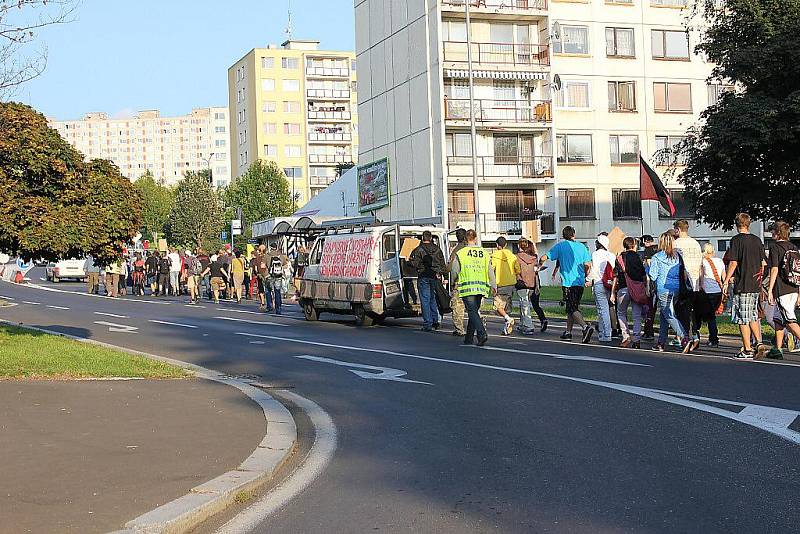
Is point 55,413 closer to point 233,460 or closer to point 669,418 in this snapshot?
point 233,460

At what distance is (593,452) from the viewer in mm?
8039

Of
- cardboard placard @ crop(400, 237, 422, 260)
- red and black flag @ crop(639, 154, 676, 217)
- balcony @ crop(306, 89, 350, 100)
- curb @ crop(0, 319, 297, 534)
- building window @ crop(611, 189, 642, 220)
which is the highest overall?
balcony @ crop(306, 89, 350, 100)

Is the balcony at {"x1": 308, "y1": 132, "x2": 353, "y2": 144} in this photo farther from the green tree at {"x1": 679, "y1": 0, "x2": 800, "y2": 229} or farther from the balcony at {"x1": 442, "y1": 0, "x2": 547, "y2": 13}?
the green tree at {"x1": 679, "y1": 0, "x2": 800, "y2": 229}

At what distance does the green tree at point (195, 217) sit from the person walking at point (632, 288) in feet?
269

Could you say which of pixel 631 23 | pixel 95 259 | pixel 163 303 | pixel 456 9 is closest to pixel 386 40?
pixel 456 9

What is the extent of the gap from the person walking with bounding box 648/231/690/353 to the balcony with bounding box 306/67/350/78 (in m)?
98.6

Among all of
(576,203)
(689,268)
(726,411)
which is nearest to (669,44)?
(576,203)

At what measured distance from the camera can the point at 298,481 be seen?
7.52 metres

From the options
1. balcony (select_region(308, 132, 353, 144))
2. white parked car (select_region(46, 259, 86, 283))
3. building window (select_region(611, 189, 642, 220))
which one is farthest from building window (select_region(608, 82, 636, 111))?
balcony (select_region(308, 132, 353, 144))

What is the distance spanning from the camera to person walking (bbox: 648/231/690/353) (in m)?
16.1

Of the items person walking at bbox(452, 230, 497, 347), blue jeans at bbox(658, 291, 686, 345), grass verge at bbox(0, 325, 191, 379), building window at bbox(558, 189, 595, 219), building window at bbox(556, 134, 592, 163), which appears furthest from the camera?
building window at bbox(556, 134, 592, 163)

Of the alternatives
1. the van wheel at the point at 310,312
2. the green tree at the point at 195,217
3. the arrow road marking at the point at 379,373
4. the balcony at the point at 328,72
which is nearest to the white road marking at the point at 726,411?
the arrow road marking at the point at 379,373

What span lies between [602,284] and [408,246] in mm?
5613

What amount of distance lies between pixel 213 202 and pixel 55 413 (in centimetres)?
9186
